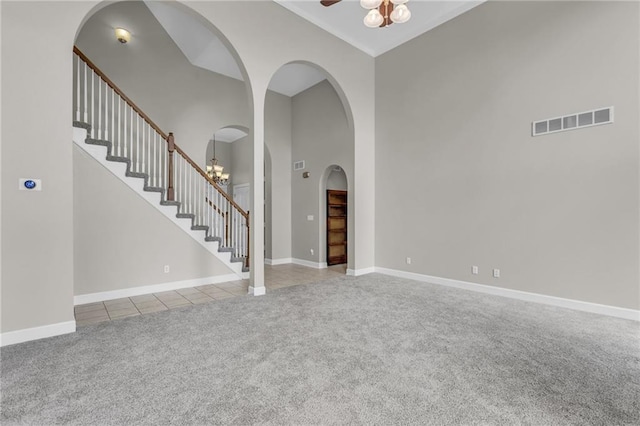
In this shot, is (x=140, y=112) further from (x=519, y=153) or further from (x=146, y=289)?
(x=519, y=153)

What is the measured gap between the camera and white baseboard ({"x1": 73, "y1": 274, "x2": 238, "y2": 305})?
13.2 ft

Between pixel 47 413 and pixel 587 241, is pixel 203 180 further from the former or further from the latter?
pixel 587 241

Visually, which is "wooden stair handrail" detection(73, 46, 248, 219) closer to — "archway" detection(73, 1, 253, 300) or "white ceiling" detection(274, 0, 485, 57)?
"archway" detection(73, 1, 253, 300)

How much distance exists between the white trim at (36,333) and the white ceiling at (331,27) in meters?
4.44

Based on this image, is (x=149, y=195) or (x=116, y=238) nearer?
(x=116, y=238)

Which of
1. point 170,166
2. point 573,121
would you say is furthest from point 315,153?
point 573,121

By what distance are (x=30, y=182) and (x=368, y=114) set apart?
17.5 feet

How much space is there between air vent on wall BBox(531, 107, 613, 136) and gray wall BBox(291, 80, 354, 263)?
312 centimetres

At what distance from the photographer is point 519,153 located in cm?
412

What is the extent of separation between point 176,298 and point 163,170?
249cm

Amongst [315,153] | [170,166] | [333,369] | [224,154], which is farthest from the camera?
[224,154]

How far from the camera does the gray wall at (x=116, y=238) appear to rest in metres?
3.96

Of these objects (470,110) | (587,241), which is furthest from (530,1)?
(587,241)

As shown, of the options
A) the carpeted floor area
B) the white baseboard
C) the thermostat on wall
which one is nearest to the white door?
the white baseboard
